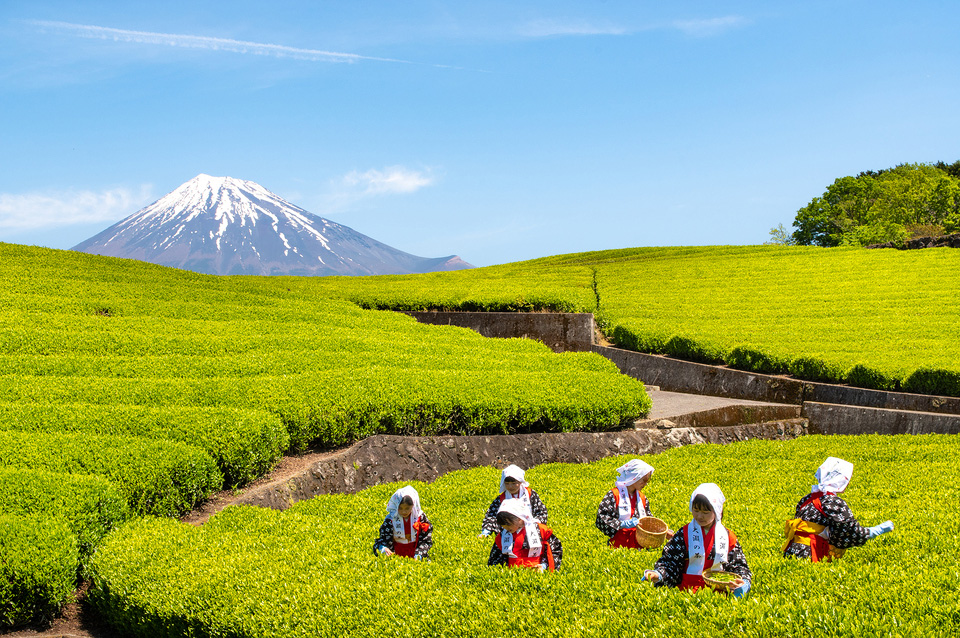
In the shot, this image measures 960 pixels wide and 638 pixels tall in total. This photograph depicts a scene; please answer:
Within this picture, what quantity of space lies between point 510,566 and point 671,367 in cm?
1288

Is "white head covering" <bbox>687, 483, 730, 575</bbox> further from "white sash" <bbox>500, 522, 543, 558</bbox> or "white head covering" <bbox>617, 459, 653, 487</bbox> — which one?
"white sash" <bbox>500, 522, 543, 558</bbox>

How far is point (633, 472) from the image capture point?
5.21 m

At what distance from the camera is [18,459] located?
7340mm

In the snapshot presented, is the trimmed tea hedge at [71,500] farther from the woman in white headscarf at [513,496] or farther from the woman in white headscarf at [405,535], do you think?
the woman in white headscarf at [513,496]

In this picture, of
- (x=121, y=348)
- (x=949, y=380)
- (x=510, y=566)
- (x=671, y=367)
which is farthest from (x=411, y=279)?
(x=510, y=566)

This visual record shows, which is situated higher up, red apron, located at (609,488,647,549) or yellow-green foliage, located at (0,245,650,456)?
yellow-green foliage, located at (0,245,650,456)

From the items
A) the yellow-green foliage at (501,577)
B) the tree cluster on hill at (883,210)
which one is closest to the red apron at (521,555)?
the yellow-green foliage at (501,577)

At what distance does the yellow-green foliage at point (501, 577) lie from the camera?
13.1 ft

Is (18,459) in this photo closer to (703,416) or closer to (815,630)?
(815,630)

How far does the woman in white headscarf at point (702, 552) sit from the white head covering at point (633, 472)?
2.48ft

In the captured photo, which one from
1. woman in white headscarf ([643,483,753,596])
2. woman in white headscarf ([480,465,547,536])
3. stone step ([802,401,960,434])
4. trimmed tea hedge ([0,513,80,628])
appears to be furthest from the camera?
stone step ([802,401,960,434])

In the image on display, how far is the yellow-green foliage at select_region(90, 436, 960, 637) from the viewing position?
399 cm

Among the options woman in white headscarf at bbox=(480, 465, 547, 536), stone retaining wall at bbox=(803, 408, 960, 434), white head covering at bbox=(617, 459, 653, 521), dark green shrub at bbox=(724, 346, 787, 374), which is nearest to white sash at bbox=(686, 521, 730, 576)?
white head covering at bbox=(617, 459, 653, 521)

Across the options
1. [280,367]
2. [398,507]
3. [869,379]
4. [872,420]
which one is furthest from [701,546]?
[869,379]
